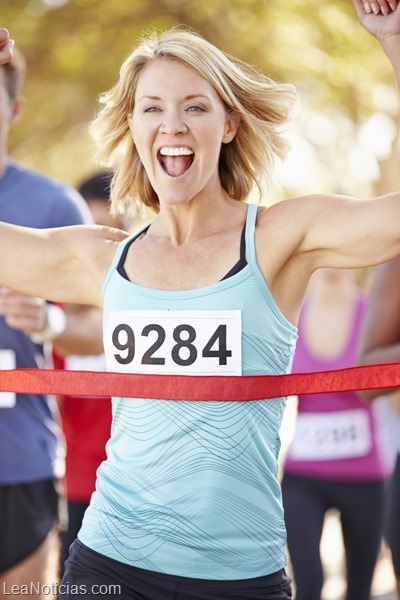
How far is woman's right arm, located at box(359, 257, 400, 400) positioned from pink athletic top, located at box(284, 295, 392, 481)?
1.40 meters

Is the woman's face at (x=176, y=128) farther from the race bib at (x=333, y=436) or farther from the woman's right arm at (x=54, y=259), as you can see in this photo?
the race bib at (x=333, y=436)

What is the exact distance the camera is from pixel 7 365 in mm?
4172

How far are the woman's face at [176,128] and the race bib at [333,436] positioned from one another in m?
2.20

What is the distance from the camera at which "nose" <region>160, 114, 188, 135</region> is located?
123 inches

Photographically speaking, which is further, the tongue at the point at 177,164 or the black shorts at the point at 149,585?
the tongue at the point at 177,164

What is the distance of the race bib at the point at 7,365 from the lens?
13.7 ft

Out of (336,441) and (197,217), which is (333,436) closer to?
(336,441)

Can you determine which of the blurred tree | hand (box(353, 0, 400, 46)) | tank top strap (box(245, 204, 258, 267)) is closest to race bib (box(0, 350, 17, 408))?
tank top strap (box(245, 204, 258, 267))

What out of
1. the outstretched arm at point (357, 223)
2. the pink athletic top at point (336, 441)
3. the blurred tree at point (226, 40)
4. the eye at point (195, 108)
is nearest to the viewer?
the outstretched arm at point (357, 223)

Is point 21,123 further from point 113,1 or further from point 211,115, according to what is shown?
point 211,115

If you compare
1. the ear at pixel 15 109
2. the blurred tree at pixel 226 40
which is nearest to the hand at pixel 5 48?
the ear at pixel 15 109

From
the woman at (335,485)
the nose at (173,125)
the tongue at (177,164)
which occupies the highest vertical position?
the nose at (173,125)

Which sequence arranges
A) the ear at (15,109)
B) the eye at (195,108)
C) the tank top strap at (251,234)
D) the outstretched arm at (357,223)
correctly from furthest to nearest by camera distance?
1. the ear at (15,109)
2. the eye at (195,108)
3. the tank top strap at (251,234)
4. the outstretched arm at (357,223)

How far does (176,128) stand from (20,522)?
5.70ft
